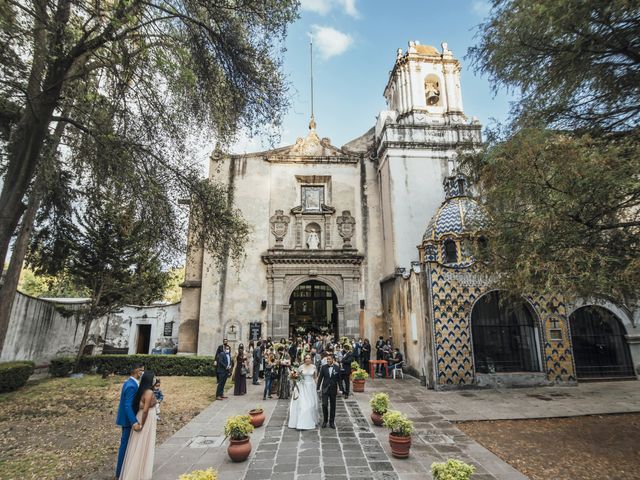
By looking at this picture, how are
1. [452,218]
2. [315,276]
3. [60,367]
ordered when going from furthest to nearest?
[315,276] → [60,367] → [452,218]

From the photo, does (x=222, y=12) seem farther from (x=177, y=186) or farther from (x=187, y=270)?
(x=187, y=270)

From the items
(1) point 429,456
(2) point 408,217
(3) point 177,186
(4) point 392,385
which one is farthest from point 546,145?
(2) point 408,217

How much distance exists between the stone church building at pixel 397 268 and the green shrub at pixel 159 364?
1858 mm

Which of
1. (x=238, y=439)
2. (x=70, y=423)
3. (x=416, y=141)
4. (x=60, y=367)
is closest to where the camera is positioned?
(x=238, y=439)

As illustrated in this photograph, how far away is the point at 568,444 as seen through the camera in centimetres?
700

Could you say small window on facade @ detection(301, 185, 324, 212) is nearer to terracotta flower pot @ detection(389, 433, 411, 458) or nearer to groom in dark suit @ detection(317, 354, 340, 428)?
groom in dark suit @ detection(317, 354, 340, 428)

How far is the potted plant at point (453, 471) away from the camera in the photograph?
4137 millimetres

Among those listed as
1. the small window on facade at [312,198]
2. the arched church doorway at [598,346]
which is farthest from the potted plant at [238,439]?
the small window on facade at [312,198]

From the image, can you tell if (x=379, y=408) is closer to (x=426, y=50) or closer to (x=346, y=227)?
(x=346, y=227)

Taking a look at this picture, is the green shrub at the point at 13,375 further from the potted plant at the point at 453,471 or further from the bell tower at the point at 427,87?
the bell tower at the point at 427,87

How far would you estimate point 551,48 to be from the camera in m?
6.35

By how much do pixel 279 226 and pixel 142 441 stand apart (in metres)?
14.4

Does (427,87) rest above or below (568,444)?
above

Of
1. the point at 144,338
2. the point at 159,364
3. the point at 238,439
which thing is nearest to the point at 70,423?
the point at 238,439
